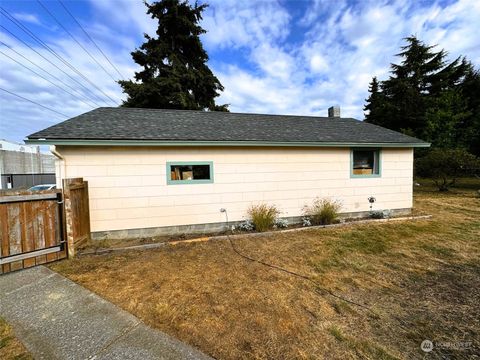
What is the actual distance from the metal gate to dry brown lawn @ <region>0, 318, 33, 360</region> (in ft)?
6.27

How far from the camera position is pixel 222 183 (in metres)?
6.32

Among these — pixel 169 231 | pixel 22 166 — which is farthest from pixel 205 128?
pixel 22 166

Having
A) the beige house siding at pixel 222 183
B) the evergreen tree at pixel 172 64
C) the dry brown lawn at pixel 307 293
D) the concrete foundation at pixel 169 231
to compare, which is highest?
the evergreen tree at pixel 172 64

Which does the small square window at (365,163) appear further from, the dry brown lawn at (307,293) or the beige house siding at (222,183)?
→ the dry brown lawn at (307,293)

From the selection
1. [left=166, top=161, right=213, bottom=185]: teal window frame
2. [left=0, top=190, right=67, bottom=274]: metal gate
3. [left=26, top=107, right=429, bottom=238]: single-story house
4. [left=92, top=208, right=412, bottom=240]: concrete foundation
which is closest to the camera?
[left=0, top=190, right=67, bottom=274]: metal gate

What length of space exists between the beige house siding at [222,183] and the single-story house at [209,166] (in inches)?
1.0

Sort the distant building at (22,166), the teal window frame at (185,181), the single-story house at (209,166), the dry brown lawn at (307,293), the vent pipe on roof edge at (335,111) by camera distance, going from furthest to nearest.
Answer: the distant building at (22,166), the vent pipe on roof edge at (335,111), the teal window frame at (185,181), the single-story house at (209,166), the dry brown lawn at (307,293)

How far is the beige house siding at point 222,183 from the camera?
5.51 meters

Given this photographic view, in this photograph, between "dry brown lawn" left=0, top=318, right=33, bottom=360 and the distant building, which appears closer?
"dry brown lawn" left=0, top=318, right=33, bottom=360

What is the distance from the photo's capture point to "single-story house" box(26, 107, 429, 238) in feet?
18.0

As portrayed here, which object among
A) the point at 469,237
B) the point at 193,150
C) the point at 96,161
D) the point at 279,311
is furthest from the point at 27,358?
the point at 469,237

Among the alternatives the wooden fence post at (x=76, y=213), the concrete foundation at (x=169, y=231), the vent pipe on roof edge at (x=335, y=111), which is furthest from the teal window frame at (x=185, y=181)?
the vent pipe on roof edge at (x=335, y=111)

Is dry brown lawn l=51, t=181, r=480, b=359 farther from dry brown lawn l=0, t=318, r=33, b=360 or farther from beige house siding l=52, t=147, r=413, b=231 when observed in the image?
beige house siding l=52, t=147, r=413, b=231

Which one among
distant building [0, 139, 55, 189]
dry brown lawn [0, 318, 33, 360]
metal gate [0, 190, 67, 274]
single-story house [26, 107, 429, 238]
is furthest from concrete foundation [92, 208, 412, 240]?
distant building [0, 139, 55, 189]
